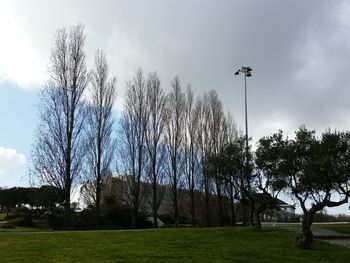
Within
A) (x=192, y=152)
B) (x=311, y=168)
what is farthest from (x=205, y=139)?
(x=311, y=168)

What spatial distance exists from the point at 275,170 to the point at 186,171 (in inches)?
1088

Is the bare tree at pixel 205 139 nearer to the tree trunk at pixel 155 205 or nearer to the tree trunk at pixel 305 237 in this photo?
the tree trunk at pixel 155 205

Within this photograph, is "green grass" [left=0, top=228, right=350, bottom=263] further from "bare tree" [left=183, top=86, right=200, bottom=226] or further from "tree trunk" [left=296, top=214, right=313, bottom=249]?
"bare tree" [left=183, top=86, right=200, bottom=226]

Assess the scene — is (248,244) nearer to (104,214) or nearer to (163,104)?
(104,214)

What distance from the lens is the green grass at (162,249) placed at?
53.4 ft

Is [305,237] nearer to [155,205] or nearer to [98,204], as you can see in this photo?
[98,204]

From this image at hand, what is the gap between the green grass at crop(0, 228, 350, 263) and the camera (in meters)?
16.3

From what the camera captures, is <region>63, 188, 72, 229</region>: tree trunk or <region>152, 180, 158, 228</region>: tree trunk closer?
<region>63, 188, 72, 229</region>: tree trunk

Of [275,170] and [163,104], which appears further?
[163,104]

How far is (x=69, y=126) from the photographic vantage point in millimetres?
37469

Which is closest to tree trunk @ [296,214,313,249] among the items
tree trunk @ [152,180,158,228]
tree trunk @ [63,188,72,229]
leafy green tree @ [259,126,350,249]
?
leafy green tree @ [259,126,350,249]

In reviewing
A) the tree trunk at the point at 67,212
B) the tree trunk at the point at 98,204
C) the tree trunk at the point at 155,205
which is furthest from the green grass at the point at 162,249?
the tree trunk at the point at 155,205

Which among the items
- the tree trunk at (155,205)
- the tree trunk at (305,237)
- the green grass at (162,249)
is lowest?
the green grass at (162,249)

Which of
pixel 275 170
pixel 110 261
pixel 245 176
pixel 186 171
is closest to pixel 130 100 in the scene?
pixel 186 171
